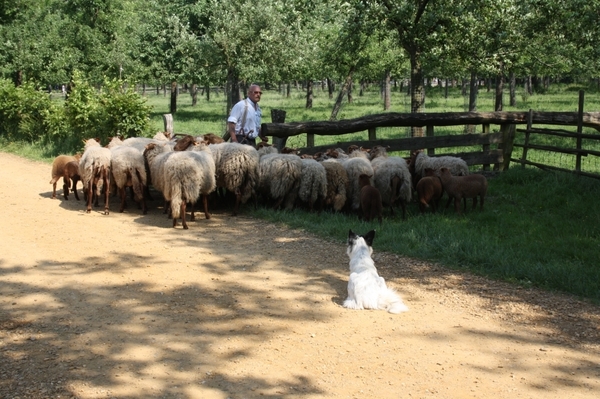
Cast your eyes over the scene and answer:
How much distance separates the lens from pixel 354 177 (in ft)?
37.0

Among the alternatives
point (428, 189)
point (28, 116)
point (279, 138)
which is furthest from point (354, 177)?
point (28, 116)

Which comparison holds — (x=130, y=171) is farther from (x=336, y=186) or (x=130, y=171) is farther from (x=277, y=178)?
(x=336, y=186)

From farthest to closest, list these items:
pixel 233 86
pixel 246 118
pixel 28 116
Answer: pixel 233 86 → pixel 28 116 → pixel 246 118

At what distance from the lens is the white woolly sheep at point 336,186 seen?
11078mm

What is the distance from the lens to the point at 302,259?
26.9 feet

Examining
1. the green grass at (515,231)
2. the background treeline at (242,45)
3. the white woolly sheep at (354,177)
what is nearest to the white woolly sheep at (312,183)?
the green grass at (515,231)

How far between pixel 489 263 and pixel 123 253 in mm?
4698

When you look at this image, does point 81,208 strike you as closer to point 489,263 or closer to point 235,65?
point 489,263

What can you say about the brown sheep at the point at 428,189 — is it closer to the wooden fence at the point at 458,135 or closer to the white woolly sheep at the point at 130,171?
the wooden fence at the point at 458,135

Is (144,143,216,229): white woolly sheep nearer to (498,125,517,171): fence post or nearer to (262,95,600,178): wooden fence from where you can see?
(262,95,600,178): wooden fence

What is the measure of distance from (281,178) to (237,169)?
2.55 ft

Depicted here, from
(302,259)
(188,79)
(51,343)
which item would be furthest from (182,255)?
(188,79)

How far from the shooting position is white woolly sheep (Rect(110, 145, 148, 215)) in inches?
433

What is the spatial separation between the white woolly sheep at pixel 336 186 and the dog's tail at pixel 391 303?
4.61 meters
